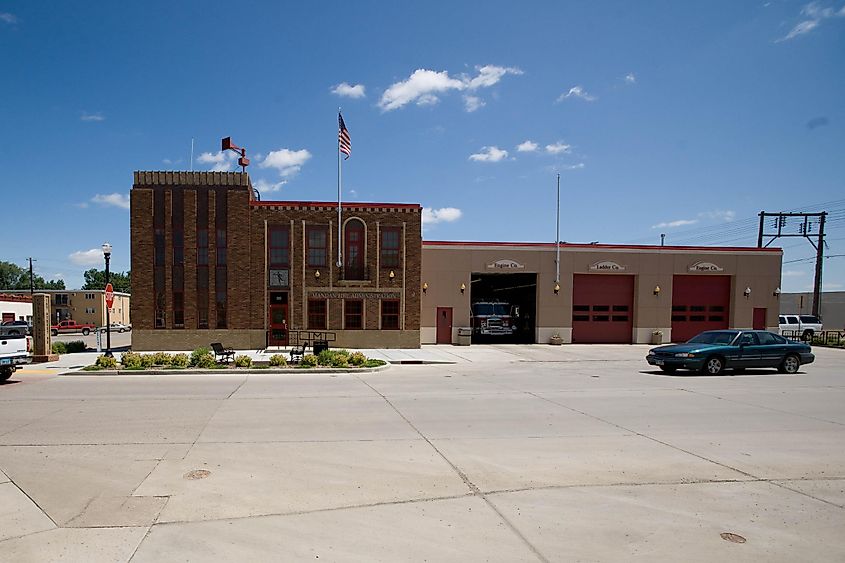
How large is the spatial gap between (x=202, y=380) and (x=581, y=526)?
12908 mm

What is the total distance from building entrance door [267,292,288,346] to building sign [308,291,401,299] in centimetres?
135

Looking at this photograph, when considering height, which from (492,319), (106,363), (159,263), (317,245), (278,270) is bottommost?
(106,363)

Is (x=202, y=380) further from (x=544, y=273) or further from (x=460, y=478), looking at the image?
(x=544, y=273)

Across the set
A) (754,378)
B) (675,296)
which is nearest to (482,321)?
(675,296)

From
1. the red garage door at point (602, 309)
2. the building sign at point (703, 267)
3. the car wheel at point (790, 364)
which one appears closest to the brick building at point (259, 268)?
the red garage door at point (602, 309)

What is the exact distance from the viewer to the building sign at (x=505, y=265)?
29.1 m

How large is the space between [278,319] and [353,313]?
3617 millimetres

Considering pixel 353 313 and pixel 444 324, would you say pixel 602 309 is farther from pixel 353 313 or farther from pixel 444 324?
pixel 353 313

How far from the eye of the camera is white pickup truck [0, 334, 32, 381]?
45.6 ft

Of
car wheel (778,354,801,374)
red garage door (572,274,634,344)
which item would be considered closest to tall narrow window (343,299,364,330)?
red garage door (572,274,634,344)

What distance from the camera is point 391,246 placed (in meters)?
25.7

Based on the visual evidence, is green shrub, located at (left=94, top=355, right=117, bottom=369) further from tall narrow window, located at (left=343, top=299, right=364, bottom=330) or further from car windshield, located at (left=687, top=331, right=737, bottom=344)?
car windshield, located at (left=687, top=331, right=737, bottom=344)

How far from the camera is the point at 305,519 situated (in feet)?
16.1

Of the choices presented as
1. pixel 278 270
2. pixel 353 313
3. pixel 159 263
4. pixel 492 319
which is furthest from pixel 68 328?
pixel 492 319
